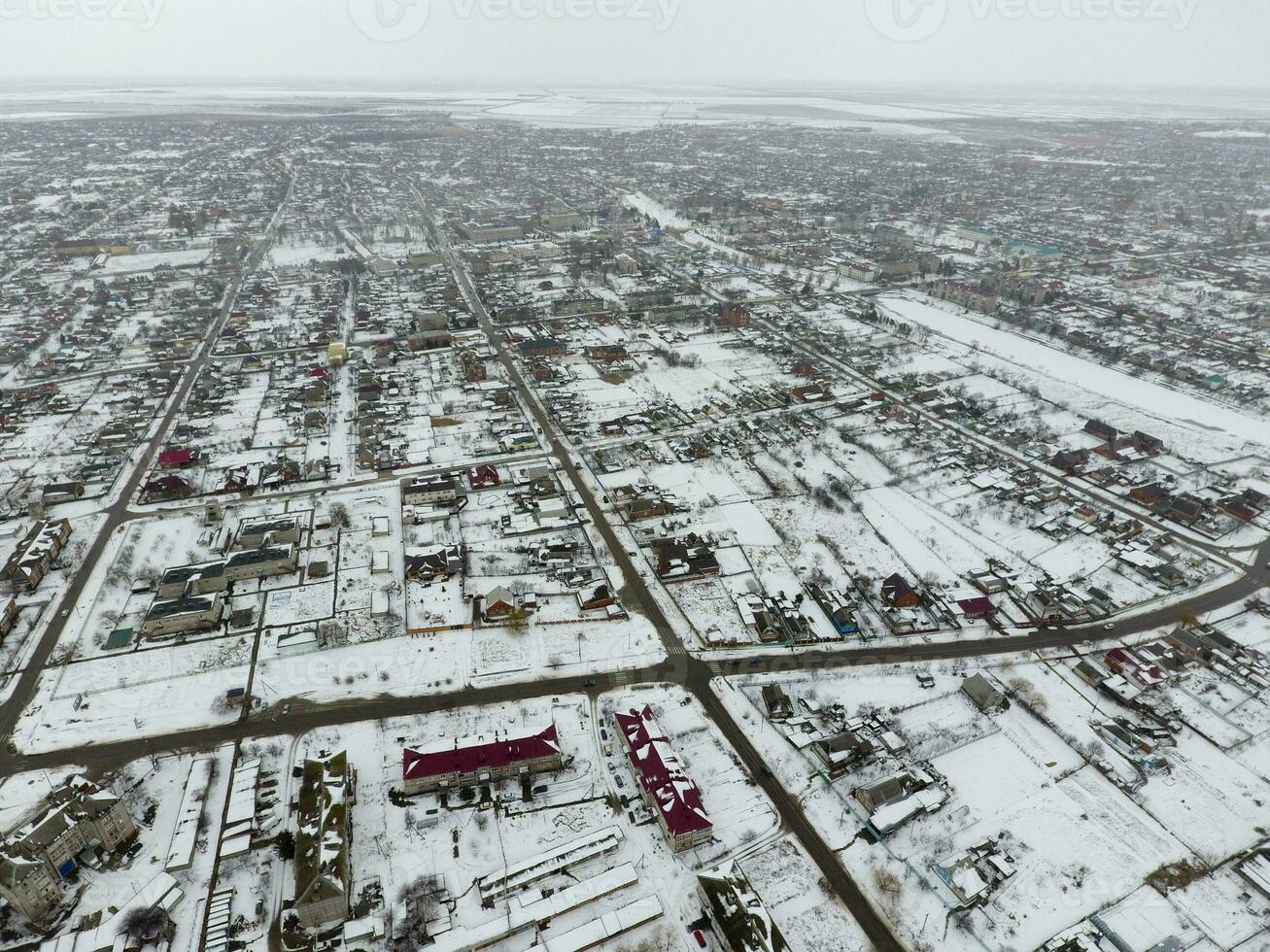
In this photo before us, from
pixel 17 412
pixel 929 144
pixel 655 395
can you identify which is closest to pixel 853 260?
pixel 655 395

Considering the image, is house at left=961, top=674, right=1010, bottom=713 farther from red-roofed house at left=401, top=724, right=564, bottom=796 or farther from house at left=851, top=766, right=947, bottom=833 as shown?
red-roofed house at left=401, top=724, right=564, bottom=796

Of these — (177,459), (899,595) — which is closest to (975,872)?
(899,595)

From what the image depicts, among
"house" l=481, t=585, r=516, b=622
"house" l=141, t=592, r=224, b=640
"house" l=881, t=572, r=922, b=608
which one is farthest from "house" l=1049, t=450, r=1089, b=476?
"house" l=141, t=592, r=224, b=640

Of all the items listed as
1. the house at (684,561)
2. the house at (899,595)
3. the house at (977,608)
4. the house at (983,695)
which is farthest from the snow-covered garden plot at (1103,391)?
the house at (684,561)

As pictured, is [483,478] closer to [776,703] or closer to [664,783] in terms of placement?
[776,703]

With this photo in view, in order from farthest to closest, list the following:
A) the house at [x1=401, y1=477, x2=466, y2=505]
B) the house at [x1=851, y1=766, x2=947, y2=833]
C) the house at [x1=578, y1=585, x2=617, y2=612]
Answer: the house at [x1=401, y1=477, x2=466, y2=505]
the house at [x1=578, y1=585, x2=617, y2=612]
the house at [x1=851, y1=766, x2=947, y2=833]

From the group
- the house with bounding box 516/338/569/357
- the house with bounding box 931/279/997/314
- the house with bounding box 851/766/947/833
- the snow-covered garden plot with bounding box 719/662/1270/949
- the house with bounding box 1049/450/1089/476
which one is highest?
the house with bounding box 931/279/997/314

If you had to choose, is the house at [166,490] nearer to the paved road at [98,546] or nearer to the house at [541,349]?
the paved road at [98,546]
